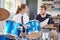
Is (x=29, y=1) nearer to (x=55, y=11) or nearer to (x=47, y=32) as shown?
(x=55, y=11)

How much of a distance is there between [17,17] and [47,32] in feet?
1.82

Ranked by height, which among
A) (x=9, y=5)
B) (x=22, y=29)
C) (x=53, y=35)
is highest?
(x=9, y=5)

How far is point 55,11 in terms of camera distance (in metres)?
3.44

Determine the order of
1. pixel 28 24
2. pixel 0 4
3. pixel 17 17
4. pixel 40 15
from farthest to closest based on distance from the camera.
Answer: pixel 0 4 → pixel 40 15 → pixel 17 17 → pixel 28 24

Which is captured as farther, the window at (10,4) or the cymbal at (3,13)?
the window at (10,4)

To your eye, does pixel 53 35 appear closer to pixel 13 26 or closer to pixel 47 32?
pixel 47 32

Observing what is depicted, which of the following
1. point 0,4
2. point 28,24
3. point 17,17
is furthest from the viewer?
point 0,4

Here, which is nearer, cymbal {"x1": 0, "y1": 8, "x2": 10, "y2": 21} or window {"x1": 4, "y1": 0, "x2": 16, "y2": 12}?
cymbal {"x1": 0, "y1": 8, "x2": 10, "y2": 21}

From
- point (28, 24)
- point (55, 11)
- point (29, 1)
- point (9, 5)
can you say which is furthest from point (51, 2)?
point (28, 24)

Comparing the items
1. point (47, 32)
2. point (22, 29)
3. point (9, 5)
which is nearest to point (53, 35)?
point (47, 32)

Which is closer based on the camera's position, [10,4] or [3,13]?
[3,13]

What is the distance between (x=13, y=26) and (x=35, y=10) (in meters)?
1.18

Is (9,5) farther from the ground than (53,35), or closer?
farther from the ground

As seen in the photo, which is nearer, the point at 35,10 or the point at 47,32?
the point at 47,32
